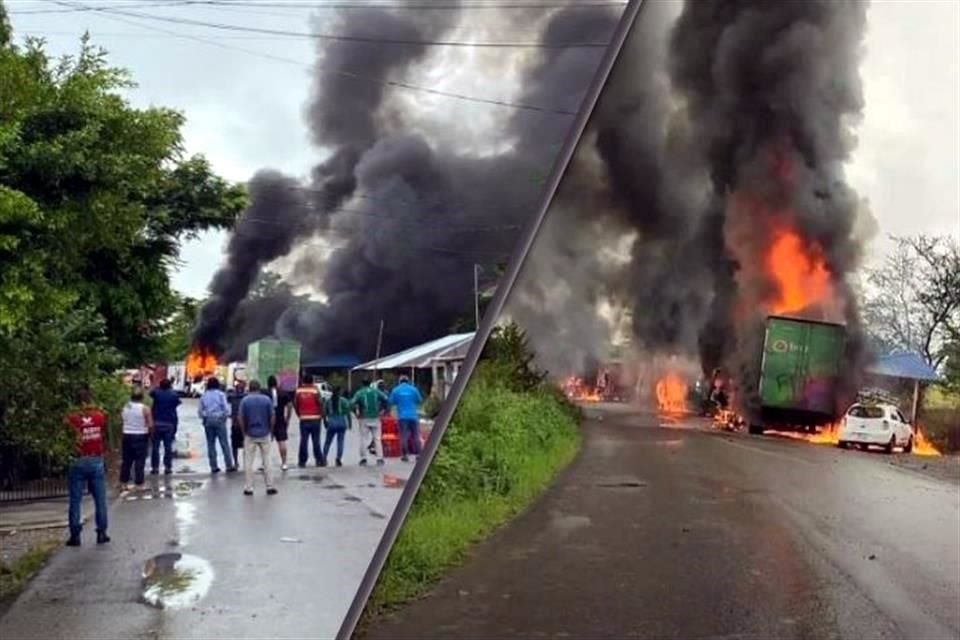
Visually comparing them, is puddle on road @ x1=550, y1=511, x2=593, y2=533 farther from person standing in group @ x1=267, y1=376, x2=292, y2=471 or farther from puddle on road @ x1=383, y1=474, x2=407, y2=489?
person standing in group @ x1=267, y1=376, x2=292, y2=471

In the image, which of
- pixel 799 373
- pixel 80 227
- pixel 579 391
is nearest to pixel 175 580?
pixel 80 227

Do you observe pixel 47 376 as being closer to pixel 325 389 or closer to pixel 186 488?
pixel 186 488

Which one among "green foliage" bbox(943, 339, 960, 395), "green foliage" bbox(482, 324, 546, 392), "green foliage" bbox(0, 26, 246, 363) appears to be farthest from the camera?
"green foliage" bbox(943, 339, 960, 395)

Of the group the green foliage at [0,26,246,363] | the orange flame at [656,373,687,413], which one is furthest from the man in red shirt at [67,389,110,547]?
the orange flame at [656,373,687,413]

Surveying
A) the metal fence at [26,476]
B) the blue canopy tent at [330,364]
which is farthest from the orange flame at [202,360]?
the metal fence at [26,476]

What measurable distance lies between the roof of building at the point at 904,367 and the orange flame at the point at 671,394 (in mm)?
289

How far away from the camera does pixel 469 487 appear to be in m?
1.41

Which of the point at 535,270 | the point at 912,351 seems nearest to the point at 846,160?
the point at 912,351

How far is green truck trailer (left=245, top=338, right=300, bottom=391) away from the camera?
129cm

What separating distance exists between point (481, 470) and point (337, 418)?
0.24 m

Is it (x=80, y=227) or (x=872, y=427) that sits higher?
(x=80, y=227)

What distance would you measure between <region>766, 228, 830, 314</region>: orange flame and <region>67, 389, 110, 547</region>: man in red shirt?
1001 mm

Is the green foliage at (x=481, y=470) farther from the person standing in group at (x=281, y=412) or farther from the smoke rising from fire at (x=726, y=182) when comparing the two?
the person standing in group at (x=281, y=412)

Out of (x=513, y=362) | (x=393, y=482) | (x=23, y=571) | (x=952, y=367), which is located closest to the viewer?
(x=23, y=571)
